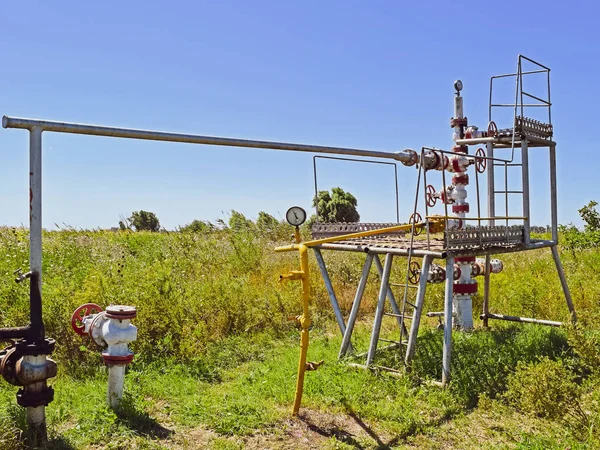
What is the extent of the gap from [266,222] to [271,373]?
9.45 metres

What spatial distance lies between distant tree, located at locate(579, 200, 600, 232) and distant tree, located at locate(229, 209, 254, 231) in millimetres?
8435

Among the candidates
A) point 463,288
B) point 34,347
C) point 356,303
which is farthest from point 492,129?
point 34,347

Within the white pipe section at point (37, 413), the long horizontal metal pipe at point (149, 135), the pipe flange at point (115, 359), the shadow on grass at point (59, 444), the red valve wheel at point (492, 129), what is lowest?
the shadow on grass at point (59, 444)

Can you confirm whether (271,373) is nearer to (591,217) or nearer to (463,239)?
(463,239)

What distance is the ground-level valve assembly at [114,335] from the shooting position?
471 centimetres

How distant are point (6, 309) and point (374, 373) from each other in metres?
4.67

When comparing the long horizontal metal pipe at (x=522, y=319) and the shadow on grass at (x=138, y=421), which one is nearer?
the shadow on grass at (x=138, y=421)

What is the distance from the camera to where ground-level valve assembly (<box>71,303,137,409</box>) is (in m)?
4.71

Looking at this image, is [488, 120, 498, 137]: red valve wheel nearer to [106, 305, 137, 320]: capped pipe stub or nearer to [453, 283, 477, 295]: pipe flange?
[453, 283, 477, 295]: pipe flange

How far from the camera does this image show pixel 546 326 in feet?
28.1

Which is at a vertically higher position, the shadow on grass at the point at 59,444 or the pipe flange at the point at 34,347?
the pipe flange at the point at 34,347

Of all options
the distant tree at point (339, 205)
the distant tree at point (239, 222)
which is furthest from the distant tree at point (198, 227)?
the distant tree at point (339, 205)

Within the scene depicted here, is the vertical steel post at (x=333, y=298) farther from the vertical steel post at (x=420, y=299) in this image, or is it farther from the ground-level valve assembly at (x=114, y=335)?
the ground-level valve assembly at (x=114, y=335)

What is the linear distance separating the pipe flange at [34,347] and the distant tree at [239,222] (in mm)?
10273
